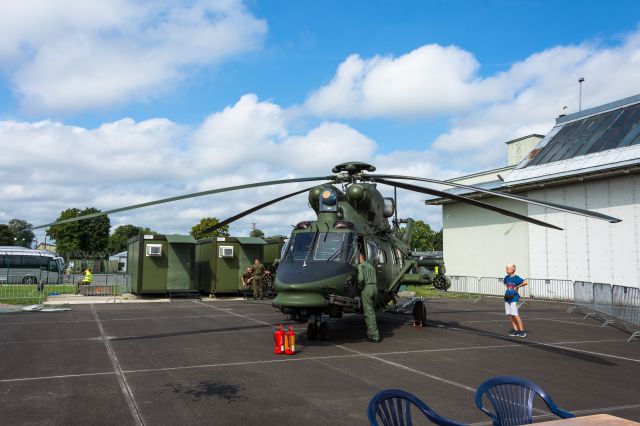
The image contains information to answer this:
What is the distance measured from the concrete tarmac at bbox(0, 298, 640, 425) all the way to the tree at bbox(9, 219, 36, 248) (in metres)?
Result: 2.23

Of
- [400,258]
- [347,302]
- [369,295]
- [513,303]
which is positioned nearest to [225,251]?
[400,258]

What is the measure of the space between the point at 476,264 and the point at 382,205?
1877cm

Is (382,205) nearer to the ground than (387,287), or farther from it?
farther from it

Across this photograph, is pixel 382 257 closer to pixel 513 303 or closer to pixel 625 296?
pixel 513 303

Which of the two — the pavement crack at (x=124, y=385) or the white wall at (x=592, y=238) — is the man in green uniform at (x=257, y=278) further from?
the white wall at (x=592, y=238)

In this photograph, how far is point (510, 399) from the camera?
3.80 m

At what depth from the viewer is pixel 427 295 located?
93.5 ft

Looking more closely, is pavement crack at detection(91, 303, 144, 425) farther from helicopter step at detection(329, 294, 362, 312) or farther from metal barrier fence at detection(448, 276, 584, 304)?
metal barrier fence at detection(448, 276, 584, 304)

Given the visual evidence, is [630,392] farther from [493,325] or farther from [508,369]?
[493,325]

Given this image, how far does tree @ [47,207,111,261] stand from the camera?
7112 cm

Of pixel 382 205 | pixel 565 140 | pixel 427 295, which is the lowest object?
pixel 427 295

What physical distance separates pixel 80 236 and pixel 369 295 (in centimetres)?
7154

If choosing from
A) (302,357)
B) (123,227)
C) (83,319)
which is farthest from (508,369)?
(123,227)

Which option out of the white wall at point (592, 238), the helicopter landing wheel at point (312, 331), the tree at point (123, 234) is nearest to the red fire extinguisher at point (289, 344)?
the helicopter landing wheel at point (312, 331)
